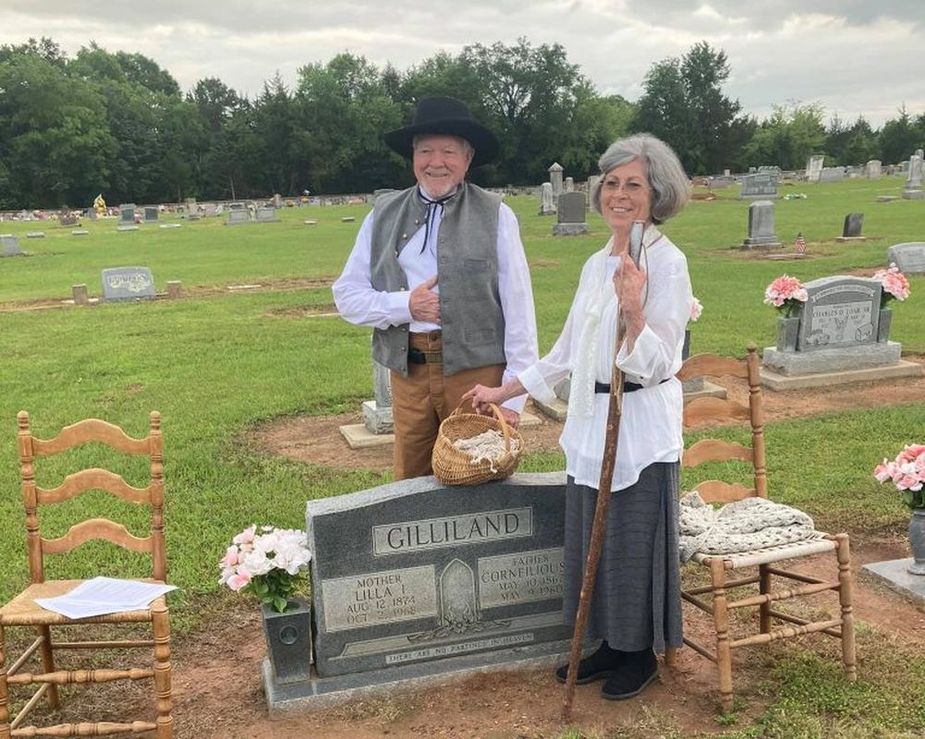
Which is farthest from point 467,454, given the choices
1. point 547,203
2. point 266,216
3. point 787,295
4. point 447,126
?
point 266,216

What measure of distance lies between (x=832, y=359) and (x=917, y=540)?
4.91 metres

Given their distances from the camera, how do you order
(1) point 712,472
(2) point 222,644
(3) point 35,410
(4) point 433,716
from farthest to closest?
(3) point 35,410 → (1) point 712,472 → (2) point 222,644 → (4) point 433,716

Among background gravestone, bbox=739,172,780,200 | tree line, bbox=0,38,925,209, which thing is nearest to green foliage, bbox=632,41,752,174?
tree line, bbox=0,38,925,209

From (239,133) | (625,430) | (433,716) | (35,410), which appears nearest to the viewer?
(625,430)

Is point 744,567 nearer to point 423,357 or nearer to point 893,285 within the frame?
point 423,357

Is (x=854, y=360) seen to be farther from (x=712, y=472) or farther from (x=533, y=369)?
(x=533, y=369)

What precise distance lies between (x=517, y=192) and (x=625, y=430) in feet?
193

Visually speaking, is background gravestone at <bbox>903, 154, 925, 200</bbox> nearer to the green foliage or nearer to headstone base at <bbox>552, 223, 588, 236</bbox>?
headstone base at <bbox>552, 223, 588, 236</bbox>

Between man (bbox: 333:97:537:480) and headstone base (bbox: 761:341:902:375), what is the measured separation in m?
6.06

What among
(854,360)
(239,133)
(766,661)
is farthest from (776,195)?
(239,133)

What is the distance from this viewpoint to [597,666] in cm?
376

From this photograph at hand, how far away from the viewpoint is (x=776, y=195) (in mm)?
40812

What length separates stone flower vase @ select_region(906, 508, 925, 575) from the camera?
14.8 ft

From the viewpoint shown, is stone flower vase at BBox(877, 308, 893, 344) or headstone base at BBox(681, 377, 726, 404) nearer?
headstone base at BBox(681, 377, 726, 404)
